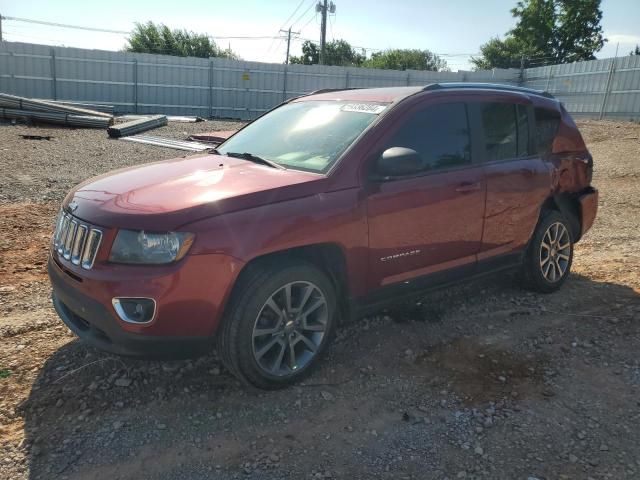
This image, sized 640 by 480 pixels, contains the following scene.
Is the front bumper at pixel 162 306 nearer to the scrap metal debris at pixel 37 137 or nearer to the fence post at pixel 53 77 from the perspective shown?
the scrap metal debris at pixel 37 137

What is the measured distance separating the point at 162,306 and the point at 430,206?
201 cm

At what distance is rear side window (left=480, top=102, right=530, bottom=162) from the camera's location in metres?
4.36

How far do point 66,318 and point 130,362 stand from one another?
1.71 ft

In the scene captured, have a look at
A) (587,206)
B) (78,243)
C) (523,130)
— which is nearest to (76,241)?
(78,243)

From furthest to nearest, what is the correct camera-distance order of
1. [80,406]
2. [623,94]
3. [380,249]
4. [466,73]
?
[466,73] → [623,94] → [380,249] → [80,406]

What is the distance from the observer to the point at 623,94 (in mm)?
21719

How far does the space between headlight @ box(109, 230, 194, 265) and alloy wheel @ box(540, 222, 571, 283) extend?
3.47 metres

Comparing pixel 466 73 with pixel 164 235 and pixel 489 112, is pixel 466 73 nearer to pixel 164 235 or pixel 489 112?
pixel 489 112

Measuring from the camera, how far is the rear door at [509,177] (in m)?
4.32

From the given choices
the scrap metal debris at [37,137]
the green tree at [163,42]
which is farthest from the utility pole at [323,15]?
the scrap metal debris at [37,137]

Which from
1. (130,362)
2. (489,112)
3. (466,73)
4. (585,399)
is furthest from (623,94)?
(130,362)

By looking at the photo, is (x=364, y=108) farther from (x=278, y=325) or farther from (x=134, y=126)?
(x=134, y=126)

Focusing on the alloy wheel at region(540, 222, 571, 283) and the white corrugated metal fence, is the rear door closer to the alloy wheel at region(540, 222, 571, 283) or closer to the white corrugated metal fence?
the alloy wheel at region(540, 222, 571, 283)

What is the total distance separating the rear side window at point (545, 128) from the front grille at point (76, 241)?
382 centimetres
